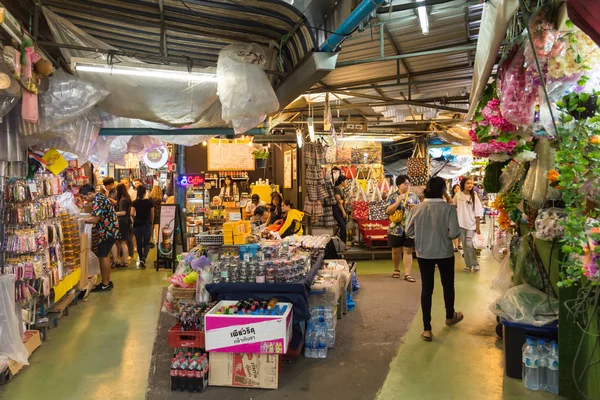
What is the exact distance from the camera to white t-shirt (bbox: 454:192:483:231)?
335 inches

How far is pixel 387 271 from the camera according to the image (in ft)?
29.0

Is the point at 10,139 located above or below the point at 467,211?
above

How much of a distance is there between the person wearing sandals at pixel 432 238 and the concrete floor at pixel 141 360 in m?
0.47

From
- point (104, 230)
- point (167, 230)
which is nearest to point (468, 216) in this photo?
point (167, 230)

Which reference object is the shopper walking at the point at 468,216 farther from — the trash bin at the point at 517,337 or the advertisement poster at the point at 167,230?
the advertisement poster at the point at 167,230

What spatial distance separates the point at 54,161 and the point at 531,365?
5.19m

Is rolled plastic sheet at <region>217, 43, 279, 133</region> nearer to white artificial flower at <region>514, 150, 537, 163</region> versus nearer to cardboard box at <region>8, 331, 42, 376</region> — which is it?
white artificial flower at <region>514, 150, 537, 163</region>

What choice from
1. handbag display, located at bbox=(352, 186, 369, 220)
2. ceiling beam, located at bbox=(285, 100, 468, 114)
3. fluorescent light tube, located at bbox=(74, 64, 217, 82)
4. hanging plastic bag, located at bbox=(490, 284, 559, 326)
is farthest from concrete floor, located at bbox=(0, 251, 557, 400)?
handbag display, located at bbox=(352, 186, 369, 220)

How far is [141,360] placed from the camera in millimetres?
4629

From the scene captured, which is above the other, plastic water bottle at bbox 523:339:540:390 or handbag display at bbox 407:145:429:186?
handbag display at bbox 407:145:429:186

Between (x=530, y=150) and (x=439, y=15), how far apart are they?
1921 mm

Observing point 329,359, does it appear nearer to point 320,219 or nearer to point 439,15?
point 439,15

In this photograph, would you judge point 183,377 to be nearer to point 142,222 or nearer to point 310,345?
point 310,345

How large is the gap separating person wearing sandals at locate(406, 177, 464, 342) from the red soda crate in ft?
7.69
